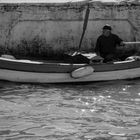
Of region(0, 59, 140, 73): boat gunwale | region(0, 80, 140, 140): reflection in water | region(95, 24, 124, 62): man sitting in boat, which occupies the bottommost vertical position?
region(0, 80, 140, 140): reflection in water

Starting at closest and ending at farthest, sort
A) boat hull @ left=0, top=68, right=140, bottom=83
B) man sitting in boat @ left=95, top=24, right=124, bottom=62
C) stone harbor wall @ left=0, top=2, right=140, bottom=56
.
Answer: boat hull @ left=0, top=68, right=140, bottom=83 → man sitting in boat @ left=95, top=24, right=124, bottom=62 → stone harbor wall @ left=0, top=2, right=140, bottom=56

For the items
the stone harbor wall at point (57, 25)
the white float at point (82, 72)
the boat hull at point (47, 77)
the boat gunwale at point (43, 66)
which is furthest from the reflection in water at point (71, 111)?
the stone harbor wall at point (57, 25)

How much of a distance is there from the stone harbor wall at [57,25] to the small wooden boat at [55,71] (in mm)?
2794

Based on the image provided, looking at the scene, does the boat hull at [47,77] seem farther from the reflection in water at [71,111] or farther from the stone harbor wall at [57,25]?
the stone harbor wall at [57,25]

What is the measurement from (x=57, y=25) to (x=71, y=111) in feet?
18.7

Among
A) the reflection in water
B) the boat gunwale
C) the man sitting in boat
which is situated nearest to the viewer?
the reflection in water

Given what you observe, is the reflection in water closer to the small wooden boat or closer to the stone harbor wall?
the small wooden boat

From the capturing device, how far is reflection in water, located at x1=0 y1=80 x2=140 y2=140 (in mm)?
7047

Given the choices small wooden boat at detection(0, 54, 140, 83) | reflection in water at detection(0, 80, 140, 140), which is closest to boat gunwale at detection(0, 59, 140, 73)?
small wooden boat at detection(0, 54, 140, 83)

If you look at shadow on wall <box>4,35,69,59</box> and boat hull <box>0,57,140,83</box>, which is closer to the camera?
boat hull <box>0,57,140,83</box>

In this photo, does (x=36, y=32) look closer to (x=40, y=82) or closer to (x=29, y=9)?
(x=29, y=9)

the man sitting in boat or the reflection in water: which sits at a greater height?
the man sitting in boat

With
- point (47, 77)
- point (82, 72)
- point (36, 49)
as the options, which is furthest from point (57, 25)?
point (82, 72)

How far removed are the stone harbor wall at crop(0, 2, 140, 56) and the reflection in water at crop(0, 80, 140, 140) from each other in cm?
302
